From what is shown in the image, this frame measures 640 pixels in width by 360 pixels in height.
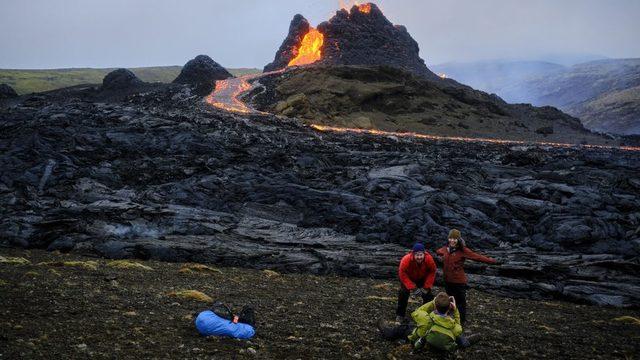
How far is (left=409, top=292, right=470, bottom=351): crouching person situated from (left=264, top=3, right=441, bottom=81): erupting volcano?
100227mm

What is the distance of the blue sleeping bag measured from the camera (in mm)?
12188

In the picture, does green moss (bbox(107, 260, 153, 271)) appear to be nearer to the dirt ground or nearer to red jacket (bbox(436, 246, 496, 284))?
the dirt ground

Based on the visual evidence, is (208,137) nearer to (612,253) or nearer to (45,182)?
(45,182)

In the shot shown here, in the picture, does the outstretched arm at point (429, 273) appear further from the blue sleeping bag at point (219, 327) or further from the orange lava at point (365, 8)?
the orange lava at point (365, 8)

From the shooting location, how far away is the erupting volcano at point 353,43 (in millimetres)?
113500

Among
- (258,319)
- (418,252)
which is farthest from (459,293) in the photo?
(258,319)

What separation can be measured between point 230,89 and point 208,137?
49.7m

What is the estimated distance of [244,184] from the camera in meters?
37.1

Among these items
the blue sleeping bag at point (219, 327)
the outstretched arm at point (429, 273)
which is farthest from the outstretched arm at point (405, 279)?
the blue sleeping bag at point (219, 327)

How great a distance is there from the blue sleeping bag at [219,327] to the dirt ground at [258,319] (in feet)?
0.66

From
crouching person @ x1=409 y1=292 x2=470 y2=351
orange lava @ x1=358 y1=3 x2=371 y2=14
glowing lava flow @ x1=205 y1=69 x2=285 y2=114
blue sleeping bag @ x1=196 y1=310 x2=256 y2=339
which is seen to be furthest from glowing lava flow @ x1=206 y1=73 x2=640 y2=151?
crouching person @ x1=409 y1=292 x2=470 y2=351

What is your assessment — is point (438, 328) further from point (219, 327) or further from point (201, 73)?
point (201, 73)

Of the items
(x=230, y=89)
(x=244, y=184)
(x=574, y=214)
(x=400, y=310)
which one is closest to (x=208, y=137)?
(x=244, y=184)

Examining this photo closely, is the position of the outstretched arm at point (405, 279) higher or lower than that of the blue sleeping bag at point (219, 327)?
higher
